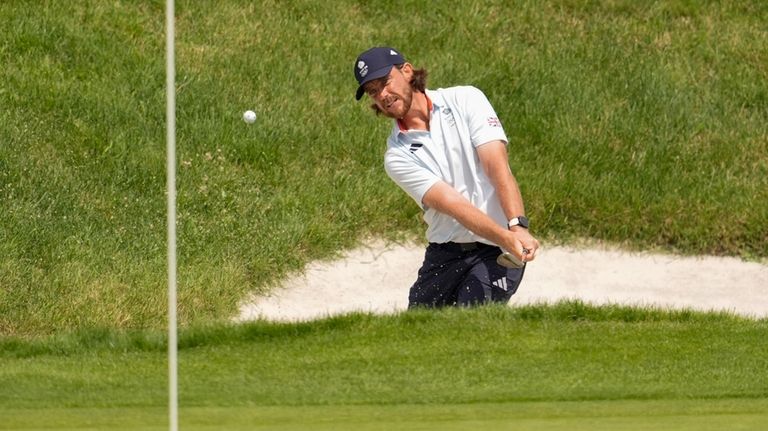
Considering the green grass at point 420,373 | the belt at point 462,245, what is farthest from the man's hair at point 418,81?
the green grass at point 420,373

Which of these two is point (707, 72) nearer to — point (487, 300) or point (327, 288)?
point (327, 288)

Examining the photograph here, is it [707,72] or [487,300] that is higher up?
[707,72]

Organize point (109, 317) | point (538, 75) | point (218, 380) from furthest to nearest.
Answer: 1. point (538, 75)
2. point (109, 317)
3. point (218, 380)

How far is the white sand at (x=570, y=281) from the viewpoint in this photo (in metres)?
11.0

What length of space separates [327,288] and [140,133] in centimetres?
195

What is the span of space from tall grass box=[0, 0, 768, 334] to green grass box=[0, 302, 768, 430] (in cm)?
291

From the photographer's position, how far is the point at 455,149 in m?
7.77

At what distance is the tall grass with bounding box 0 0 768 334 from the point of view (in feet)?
35.2

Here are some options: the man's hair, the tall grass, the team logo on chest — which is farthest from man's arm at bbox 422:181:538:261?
the tall grass

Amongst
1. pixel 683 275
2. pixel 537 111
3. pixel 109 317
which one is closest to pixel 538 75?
pixel 537 111

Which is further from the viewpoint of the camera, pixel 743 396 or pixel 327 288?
pixel 327 288

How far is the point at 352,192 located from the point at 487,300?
374cm

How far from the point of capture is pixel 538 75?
13.0 metres

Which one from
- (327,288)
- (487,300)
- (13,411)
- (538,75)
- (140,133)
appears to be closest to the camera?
(13,411)
